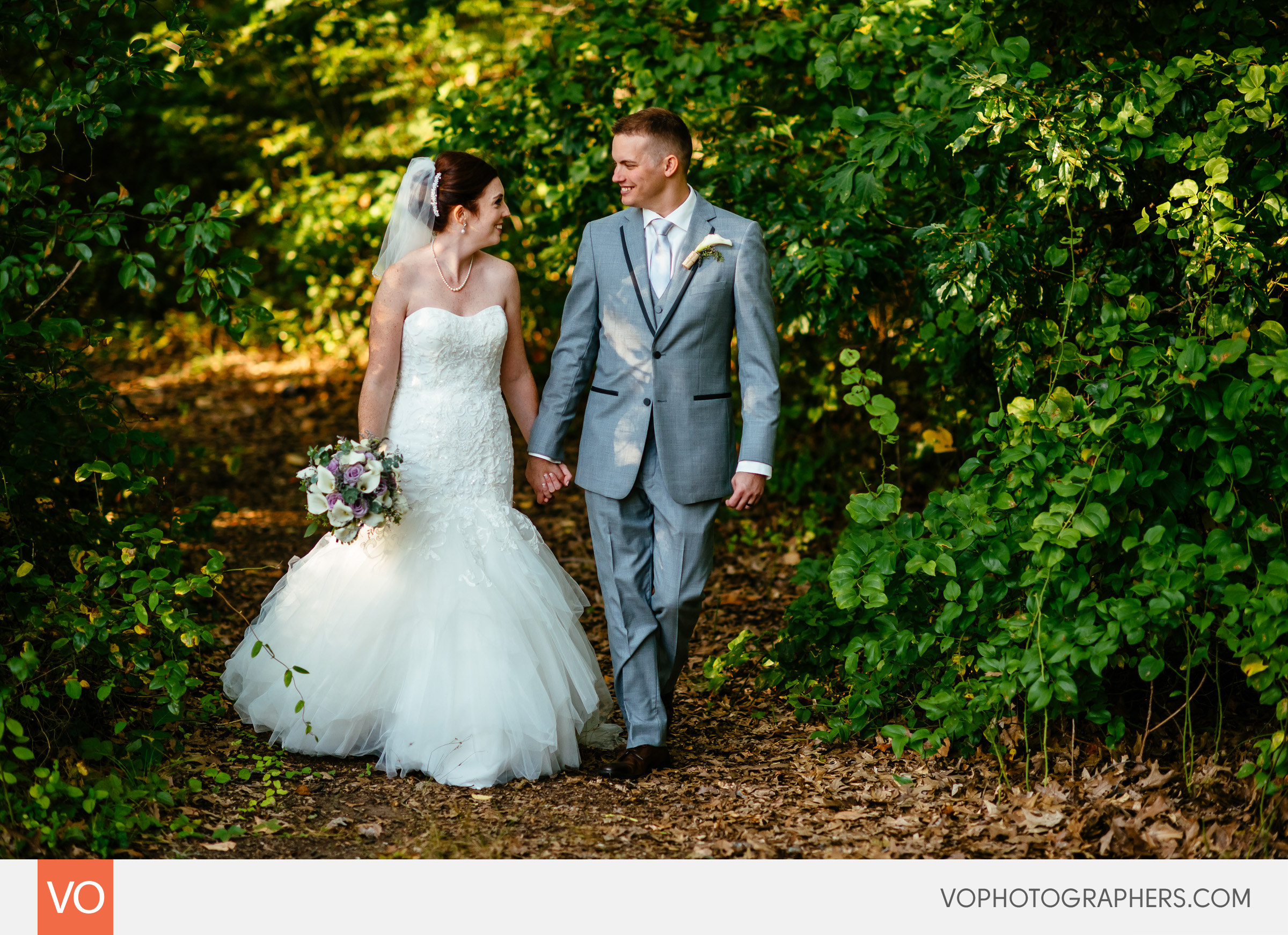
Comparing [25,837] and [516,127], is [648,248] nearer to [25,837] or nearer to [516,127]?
[516,127]

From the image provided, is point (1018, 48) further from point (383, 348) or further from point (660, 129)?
point (383, 348)

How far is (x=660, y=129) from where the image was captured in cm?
379

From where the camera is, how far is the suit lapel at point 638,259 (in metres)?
3.86

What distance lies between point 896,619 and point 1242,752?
1.17 metres

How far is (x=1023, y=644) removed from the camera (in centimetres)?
359

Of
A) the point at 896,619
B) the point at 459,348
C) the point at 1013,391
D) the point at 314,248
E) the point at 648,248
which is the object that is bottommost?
the point at 896,619

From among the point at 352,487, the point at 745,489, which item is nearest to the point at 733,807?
the point at 745,489

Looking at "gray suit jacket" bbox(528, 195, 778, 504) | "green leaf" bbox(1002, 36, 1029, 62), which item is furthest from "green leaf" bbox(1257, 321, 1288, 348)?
"gray suit jacket" bbox(528, 195, 778, 504)

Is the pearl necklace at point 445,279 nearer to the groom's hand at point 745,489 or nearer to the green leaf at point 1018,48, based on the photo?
the groom's hand at point 745,489

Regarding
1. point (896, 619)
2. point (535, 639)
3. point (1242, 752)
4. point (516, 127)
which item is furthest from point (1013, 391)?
point (516, 127)

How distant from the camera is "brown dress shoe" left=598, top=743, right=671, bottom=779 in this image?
387 cm

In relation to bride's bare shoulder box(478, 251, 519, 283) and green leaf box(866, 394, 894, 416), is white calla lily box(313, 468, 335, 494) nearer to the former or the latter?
bride's bare shoulder box(478, 251, 519, 283)

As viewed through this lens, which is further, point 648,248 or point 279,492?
point 279,492

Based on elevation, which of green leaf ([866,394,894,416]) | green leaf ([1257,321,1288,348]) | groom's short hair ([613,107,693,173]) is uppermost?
groom's short hair ([613,107,693,173])
